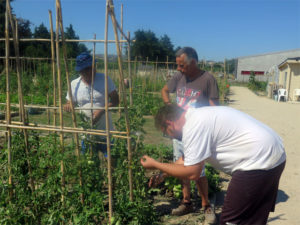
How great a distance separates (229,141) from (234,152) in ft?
0.25

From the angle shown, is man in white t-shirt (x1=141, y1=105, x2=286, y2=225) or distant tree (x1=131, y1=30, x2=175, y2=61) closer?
man in white t-shirt (x1=141, y1=105, x2=286, y2=225)

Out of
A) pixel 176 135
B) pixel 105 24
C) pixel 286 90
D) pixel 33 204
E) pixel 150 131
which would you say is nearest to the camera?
pixel 176 135

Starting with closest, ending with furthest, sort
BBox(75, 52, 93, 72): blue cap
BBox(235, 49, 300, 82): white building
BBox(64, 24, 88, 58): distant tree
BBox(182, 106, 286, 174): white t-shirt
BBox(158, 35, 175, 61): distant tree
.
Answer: BBox(182, 106, 286, 174): white t-shirt < BBox(75, 52, 93, 72): blue cap < BBox(64, 24, 88, 58): distant tree < BBox(235, 49, 300, 82): white building < BBox(158, 35, 175, 61): distant tree

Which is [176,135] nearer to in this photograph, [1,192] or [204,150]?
[204,150]

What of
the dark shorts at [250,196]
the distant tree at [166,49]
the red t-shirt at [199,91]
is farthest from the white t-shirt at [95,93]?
the distant tree at [166,49]

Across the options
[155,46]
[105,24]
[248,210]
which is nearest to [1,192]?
[105,24]

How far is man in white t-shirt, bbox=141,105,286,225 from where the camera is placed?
1.71 m

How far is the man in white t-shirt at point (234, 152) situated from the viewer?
67.3 inches

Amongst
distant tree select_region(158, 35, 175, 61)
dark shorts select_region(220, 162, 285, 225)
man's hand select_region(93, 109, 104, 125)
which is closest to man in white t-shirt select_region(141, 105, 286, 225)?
dark shorts select_region(220, 162, 285, 225)

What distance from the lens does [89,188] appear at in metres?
2.57

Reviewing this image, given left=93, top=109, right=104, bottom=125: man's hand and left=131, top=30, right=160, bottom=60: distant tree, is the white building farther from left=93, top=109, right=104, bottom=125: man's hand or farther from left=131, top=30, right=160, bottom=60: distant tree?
left=93, top=109, right=104, bottom=125: man's hand

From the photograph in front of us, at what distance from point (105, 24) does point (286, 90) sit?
1676 cm

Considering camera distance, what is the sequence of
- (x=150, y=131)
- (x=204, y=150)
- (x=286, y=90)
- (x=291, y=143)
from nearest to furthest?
(x=204, y=150) → (x=291, y=143) → (x=150, y=131) → (x=286, y=90)

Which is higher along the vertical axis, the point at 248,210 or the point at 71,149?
the point at 71,149
